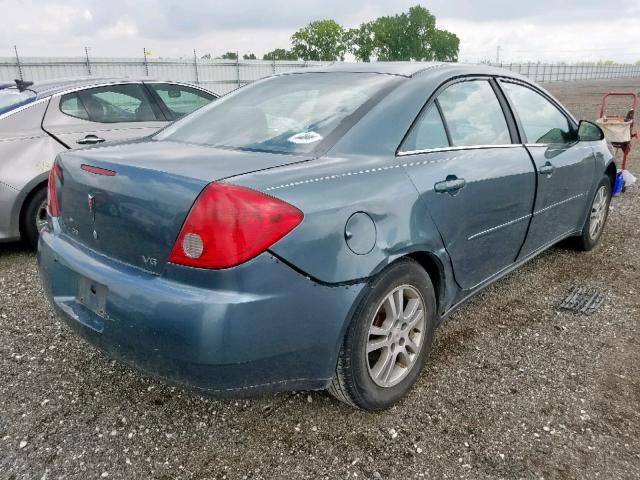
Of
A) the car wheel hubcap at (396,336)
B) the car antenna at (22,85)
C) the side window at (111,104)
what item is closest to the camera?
the car wheel hubcap at (396,336)

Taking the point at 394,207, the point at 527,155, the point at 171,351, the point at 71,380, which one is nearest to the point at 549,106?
the point at 527,155

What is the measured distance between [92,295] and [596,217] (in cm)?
411

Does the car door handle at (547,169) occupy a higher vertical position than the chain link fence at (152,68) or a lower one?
lower

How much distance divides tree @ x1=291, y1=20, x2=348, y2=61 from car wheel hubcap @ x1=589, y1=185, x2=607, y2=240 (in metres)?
87.4

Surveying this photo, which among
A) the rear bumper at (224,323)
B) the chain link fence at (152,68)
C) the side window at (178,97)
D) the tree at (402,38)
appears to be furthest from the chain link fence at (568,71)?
the rear bumper at (224,323)

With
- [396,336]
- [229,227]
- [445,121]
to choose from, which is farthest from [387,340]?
[445,121]

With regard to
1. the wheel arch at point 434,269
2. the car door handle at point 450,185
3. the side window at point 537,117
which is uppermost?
the side window at point 537,117

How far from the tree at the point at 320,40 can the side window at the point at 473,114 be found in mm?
88704

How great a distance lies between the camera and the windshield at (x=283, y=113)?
2.30 metres

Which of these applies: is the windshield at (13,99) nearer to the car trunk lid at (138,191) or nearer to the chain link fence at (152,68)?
the car trunk lid at (138,191)

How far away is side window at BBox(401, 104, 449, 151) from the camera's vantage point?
239 cm

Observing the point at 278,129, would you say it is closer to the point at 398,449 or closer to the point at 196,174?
the point at 196,174

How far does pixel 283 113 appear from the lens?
8.30 ft

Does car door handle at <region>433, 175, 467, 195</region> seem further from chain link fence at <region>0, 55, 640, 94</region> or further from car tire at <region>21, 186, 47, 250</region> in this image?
chain link fence at <region>0, 55, 640, 94</region>
